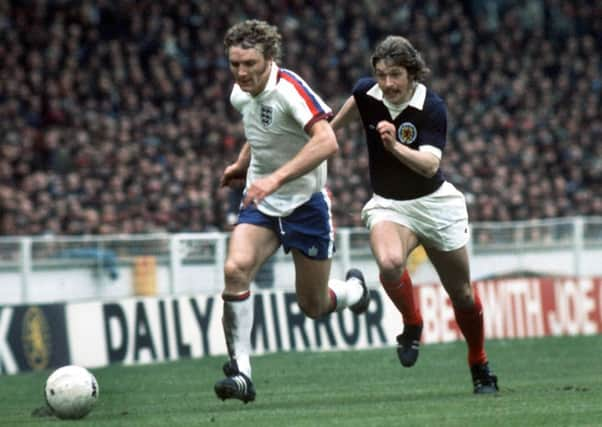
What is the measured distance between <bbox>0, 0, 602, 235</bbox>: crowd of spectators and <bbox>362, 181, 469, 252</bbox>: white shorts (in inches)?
372

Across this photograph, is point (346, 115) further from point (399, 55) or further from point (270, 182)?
point (270, 182)

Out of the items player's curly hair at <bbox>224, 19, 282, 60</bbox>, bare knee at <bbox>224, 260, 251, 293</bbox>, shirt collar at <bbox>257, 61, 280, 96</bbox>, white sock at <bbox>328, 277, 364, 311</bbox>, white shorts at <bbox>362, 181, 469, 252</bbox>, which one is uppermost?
player's curly hair at <bbox>224, 19, 282, 60</bbox>

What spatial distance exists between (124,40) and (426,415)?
1761cm

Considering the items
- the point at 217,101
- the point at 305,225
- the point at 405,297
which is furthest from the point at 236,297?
the point at 217,101

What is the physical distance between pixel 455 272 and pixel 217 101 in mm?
15343

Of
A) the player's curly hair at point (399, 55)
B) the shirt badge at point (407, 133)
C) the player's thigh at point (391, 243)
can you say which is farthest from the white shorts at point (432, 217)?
the player's curly hair at point (399, 55)

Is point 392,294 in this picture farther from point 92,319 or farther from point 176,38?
point 176,38

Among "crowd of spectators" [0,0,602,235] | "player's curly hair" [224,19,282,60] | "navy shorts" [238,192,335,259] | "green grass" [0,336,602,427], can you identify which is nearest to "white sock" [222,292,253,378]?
"green grass" [0,336,602,427]

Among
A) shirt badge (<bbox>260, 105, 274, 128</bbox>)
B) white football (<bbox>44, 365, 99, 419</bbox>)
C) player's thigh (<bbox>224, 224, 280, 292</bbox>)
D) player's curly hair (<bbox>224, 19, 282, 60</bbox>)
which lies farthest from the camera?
shirt badge (<bbox>260, 105, 274, 128</bbox>)

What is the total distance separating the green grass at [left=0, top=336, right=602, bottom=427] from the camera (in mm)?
8070

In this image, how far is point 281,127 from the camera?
A: 8.95m

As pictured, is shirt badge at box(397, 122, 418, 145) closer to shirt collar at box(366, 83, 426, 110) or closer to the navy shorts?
shirt collar at box(366, 83, 426, 110)

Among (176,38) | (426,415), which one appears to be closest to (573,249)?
(176,38)

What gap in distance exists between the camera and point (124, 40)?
24.9 m
